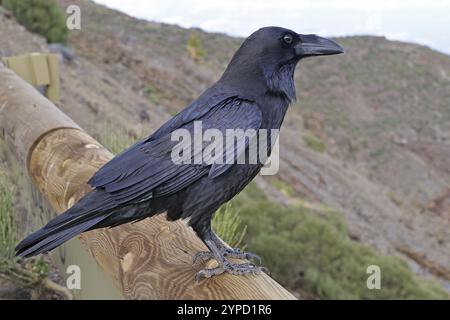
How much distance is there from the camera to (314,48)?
225 centimetres

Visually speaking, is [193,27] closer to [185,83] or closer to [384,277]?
[185,83]

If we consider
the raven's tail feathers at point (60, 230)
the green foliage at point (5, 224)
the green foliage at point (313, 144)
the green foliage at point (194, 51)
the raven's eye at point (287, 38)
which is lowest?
the green foliage at point (313, 144)

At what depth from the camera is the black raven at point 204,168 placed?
1.93 m

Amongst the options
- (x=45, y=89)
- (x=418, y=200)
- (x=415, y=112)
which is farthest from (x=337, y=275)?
(x=415, y=112)

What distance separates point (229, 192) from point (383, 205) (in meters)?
17.6

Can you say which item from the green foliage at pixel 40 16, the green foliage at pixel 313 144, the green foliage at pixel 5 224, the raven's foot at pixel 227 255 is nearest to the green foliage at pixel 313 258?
the green foliage at pixel 5 224

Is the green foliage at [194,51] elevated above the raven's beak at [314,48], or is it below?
above

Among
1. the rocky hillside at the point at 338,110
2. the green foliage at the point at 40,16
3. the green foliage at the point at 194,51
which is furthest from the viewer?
the green foliage at the point at 194,51

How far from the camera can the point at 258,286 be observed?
1.81m

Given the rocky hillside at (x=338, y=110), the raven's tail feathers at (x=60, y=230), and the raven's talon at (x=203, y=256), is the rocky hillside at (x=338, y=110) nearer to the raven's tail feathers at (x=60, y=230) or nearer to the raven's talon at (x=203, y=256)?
the raven's talon at (x=203, y=256)

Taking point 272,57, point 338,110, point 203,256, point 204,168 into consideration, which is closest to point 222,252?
point 203,256

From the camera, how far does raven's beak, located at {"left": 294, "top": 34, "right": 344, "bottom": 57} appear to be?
224cm

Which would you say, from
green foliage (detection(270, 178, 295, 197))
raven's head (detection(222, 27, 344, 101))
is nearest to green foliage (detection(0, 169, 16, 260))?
raven's head (detection(222, 27, 344, 101))

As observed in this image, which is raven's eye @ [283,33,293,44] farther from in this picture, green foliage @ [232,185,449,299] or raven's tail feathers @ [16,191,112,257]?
green foliage @ [232,185,449,299]
